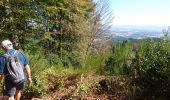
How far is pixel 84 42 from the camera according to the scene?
104 ft

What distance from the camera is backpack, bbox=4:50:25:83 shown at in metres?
8.20

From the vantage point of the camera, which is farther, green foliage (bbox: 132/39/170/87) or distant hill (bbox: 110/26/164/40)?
distant hill (bbox: 110/26/164/40)

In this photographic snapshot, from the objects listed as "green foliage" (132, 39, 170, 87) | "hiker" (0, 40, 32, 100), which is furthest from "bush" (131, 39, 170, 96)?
"hiker" (0, 40, 32, 100)

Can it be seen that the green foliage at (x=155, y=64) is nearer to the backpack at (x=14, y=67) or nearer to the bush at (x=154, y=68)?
the bush at (x=154, y=68)

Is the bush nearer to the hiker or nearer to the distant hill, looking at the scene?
the distant hill

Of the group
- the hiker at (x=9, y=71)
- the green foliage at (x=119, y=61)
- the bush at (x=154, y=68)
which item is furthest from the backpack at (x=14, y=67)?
the green foliage at (x=119, y=61)

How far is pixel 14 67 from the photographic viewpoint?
8.22 m

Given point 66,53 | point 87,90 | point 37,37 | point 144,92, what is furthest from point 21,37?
point 144,92

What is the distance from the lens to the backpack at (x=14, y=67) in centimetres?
820

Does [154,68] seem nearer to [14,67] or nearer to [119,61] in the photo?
[119,61]

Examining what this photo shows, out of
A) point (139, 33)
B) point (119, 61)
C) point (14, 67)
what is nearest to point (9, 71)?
point (14, 67)

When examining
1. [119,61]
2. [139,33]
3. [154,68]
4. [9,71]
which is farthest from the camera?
[139,33]

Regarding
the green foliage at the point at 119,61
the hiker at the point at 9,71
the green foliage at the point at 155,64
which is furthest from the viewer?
the green foliage at the point at 119,61

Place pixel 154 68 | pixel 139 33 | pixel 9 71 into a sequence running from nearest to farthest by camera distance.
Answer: pixel 9 71 → pixel 154 68 → pixel 139 33
